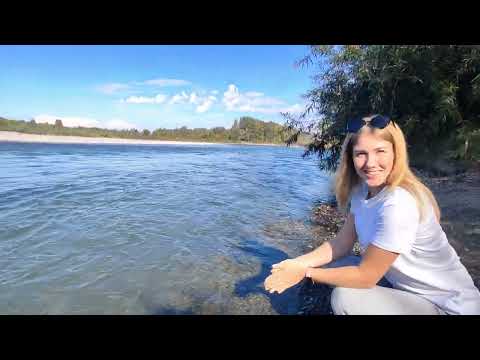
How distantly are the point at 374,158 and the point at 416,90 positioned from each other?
6.81 metres

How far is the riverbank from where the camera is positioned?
3.10 m

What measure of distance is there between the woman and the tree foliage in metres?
5.44

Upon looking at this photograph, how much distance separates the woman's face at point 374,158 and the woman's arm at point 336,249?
584 mm

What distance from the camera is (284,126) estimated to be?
1116cm

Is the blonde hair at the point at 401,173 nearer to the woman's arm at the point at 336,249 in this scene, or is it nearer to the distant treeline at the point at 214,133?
the woman's arm at the point at 336,249

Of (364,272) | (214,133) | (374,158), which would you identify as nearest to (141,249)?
(364,272)

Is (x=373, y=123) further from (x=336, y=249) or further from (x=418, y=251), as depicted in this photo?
(x=336, y=249)

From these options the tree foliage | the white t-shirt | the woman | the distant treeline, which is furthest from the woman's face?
the distant treeline

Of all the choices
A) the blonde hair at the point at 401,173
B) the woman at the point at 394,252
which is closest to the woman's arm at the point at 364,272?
the woman at the point at 394,252

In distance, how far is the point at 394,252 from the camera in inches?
66.0
